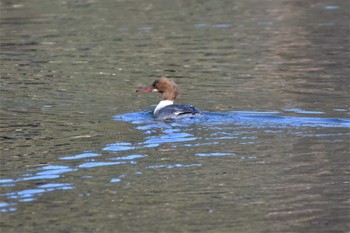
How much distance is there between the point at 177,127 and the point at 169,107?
0.91 metres

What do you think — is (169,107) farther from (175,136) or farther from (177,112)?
(175,136)

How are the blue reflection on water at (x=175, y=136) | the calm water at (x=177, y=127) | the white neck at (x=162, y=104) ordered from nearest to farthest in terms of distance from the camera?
the calm water at (x=177, y=127) < the blue reflection on water at (x=175, y=136) < the white neck at (x=162, y=104)

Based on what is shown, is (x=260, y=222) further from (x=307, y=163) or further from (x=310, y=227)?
(x=307, y=163)

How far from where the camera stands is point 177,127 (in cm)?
1546

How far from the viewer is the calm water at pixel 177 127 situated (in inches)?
420

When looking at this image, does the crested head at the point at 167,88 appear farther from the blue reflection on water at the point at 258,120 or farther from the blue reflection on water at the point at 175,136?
the blue reflection on water at the point at 258,120

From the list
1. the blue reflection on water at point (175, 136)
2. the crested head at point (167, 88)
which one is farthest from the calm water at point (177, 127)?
the crested head at point (167, 88)

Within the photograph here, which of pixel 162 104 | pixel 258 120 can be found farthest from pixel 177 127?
pixel 162 104

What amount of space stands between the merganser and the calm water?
28 centimetres

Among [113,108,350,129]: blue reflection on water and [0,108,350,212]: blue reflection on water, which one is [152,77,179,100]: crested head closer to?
[0,108,350,212]: blue reflection on water

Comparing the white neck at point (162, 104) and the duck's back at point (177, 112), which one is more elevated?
the duck's back at point (177, 112)

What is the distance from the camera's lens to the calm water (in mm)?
10672

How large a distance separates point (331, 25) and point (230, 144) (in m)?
15.4

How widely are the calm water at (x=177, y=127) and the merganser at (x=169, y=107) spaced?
0.93 ft
